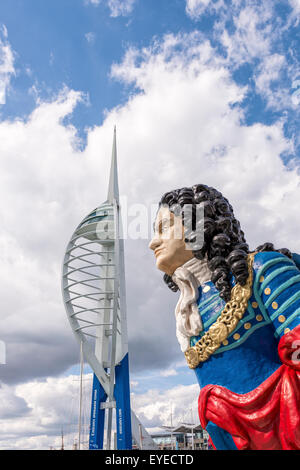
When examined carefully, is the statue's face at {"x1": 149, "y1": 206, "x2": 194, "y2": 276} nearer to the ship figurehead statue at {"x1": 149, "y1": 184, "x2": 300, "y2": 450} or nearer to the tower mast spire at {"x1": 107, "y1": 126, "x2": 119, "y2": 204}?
the ship figurehead statue at {"x1": 149, "y1": 184, "x2": 300, "y2": 450}

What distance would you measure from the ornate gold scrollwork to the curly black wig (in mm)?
53

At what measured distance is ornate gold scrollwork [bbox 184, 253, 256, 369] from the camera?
3600mm

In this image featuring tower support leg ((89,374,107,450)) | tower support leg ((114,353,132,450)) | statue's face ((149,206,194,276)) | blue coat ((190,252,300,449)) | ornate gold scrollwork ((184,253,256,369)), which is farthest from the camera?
tower support leg ((89,374,107,450))

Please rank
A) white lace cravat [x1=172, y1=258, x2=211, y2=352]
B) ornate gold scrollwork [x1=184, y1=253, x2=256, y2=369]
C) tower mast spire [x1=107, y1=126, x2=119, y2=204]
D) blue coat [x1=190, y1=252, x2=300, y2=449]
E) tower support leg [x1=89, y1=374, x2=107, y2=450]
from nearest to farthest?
1. blue coat [x1=190, y1=252, x2=300, y2=449]
2. ornate gold scrollwork [x1=184, y1=253, x2=256, y2=369]
3. white lace cravat [x1=172, y1=258, x2=211, y2=352]
4. tower support leg [x1=89, y1=374, x2=107, y2=450]
5. tower mast spire [x1=107, y1=126, x2=119, y2=204]

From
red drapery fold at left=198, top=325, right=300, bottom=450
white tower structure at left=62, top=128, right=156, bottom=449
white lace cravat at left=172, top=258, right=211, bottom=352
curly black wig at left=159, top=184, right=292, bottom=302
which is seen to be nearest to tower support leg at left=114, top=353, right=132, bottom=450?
white tower structure at left=62, top=128, right=156, bottom=449

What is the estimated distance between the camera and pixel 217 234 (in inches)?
158

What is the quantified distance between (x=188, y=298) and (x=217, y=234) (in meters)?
0.68

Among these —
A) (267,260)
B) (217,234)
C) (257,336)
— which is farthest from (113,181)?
(257,336)

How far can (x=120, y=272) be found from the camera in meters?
23.7

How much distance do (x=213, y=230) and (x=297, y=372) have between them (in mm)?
1479
